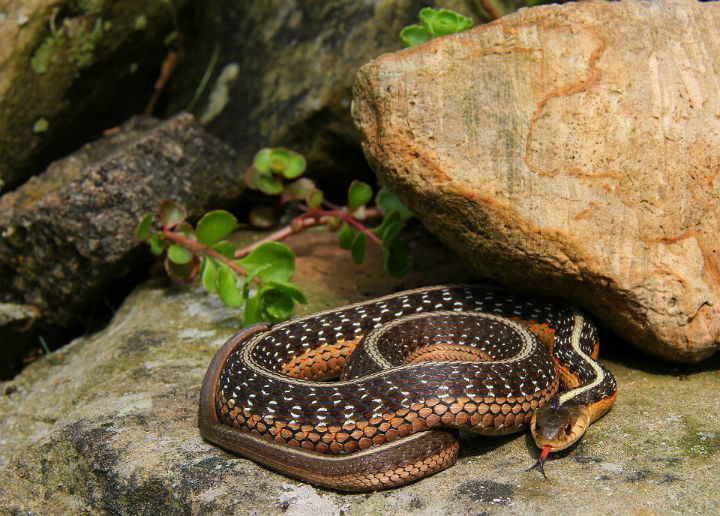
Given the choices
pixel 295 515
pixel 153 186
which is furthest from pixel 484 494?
pixel 153 186

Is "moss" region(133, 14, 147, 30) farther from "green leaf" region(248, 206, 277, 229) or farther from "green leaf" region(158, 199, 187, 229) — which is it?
"green leaf" region(158, 199, 187, 229)

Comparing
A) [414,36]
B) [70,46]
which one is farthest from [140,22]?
[414,36]

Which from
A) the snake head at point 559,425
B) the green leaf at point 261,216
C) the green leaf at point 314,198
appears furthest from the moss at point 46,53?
the snake head at point 559,425

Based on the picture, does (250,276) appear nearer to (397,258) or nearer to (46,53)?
(397,258)

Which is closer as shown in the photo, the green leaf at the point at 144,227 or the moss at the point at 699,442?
the moss at the point at 699,442

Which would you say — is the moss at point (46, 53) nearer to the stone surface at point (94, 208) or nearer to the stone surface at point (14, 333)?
the stone surface at point (94, 208)

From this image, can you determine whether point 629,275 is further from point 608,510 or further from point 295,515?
point 295,515
